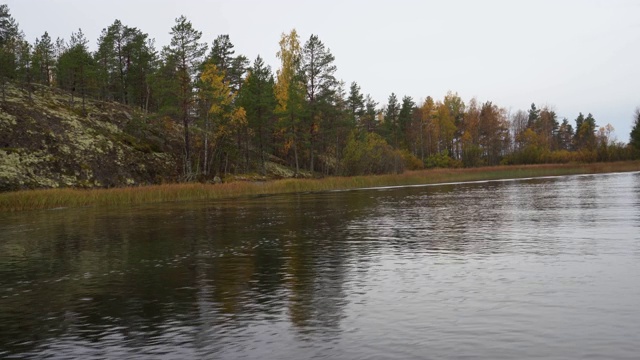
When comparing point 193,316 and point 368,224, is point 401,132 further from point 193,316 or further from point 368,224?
point 193,316

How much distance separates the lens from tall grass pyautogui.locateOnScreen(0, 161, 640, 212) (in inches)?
1554

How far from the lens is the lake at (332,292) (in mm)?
7883

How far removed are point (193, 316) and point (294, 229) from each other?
13306 mm

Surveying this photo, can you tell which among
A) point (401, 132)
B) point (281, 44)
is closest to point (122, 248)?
point (281, 44)

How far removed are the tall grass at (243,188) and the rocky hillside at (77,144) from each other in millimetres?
9785

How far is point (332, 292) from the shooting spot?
11.2m

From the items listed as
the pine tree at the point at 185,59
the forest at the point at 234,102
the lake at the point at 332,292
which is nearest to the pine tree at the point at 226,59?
the forest at the point at 234,102

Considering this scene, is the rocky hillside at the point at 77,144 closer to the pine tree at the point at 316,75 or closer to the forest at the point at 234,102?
the forest at the point at 234,102

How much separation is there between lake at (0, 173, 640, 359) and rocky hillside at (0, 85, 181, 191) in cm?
3112

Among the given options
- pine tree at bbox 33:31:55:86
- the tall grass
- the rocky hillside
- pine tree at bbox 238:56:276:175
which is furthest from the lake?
pine tree at bbox 33:31:55:86

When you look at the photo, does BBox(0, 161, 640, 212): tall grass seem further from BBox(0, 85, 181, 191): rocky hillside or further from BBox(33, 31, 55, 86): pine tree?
BBox(33, 31, 55, 86): pine tree

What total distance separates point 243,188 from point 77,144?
18930mm

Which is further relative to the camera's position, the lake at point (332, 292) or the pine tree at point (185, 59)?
the pine tree at point (185, 59)

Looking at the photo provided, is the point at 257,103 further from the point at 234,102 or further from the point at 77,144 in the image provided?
the point at 77,144
